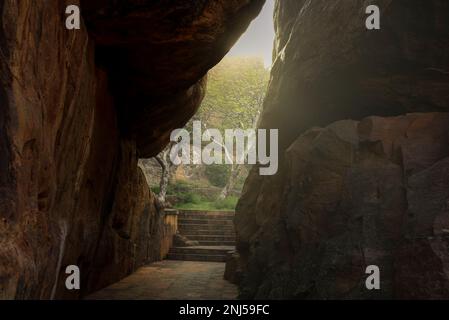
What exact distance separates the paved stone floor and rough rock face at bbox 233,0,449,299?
0.83m

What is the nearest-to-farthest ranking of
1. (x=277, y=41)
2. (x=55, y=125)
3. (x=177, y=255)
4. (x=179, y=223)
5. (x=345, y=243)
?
(x=55, y=125) < (x=345, y=243) < (x=277, y=41) < (x=177, y=255) < (x=179, y=223)

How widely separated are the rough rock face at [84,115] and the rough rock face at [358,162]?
2.46 metres

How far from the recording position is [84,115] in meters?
5.75

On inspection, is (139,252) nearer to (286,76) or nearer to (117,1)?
(286,76)

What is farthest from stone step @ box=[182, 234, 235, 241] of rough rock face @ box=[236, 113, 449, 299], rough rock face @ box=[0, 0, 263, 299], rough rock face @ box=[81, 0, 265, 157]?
rough rock face @ box=[236, 113, 449, 299]

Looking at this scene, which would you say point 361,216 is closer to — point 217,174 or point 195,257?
point 195,257

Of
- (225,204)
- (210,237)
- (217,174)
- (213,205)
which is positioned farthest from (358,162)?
(217,174)

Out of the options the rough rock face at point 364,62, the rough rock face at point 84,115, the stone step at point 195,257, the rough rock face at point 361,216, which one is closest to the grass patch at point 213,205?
the stone step at point 195,257

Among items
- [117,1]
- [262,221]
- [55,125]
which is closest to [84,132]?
[55,125]

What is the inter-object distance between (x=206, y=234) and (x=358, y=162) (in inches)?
524

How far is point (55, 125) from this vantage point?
457 cm

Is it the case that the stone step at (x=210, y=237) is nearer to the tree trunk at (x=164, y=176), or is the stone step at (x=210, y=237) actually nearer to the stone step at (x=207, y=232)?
the stone step at (x=207, y=232)

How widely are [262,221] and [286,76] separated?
3625 mm

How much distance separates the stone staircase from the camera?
15.7 metres
